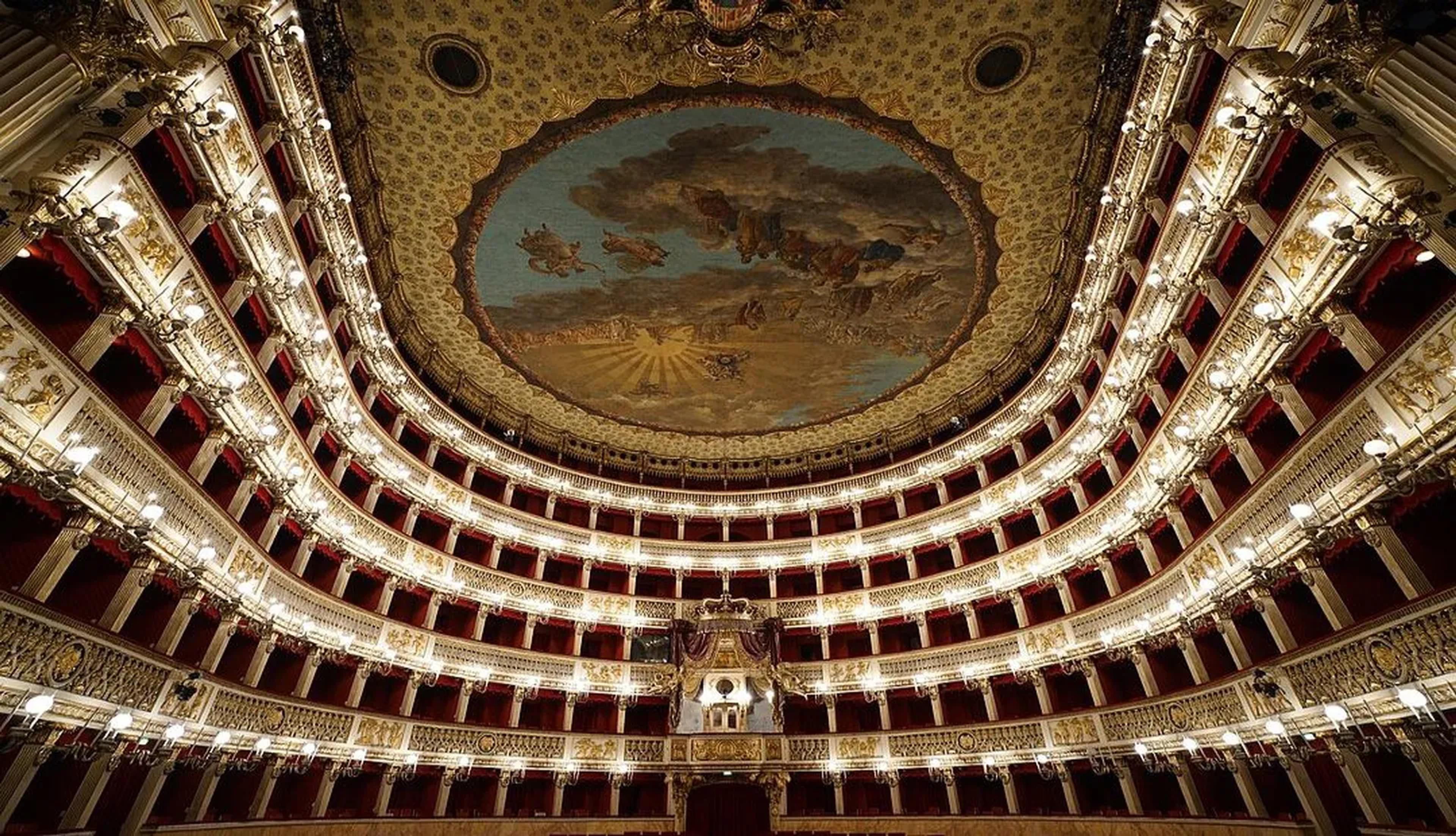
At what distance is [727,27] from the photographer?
16172mm

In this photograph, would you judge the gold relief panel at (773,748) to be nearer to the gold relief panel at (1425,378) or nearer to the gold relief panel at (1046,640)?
the gold relief panel at (1046,640)

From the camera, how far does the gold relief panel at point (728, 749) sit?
22.5 metres

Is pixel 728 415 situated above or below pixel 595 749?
above

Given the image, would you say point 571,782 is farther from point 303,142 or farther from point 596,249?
point 303,142

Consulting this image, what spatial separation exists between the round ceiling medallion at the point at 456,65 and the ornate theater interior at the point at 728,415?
160mm

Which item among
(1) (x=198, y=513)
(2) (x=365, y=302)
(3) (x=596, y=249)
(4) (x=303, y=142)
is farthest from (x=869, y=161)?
(1) (x=198, y=513)

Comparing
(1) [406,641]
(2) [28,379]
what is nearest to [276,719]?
(1) [406,641]

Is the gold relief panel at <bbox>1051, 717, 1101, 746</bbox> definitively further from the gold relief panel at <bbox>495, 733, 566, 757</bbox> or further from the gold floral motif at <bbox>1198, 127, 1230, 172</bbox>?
the gold relief panel at <bbox>495, 733, 566, 757</bbox>

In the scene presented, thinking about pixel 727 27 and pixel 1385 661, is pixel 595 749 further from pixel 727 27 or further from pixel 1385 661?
pixel 727 27

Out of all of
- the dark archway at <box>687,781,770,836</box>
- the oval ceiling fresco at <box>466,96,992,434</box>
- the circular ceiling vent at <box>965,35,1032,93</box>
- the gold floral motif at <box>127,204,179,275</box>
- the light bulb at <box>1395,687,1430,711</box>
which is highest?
the circular ceiling vent at <box>965,35,1032,93</box>

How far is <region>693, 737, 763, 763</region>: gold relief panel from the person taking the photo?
22547 mm

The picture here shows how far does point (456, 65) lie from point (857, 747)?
25.7 m

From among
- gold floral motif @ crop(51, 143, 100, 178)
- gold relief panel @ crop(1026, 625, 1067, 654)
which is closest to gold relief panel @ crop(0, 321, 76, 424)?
gold floral motif @ crop(51, 143, 100, 178)

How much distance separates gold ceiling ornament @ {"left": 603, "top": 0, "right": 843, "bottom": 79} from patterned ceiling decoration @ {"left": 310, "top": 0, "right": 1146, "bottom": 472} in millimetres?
234
